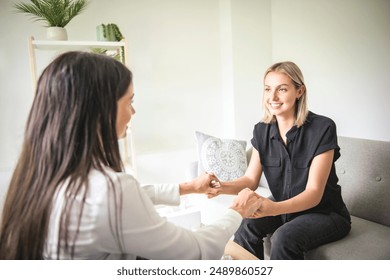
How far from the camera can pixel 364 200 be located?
1.27 meters

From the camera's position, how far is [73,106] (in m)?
0.60

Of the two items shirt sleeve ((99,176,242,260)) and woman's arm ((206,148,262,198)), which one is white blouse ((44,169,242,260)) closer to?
shirt sleeve ((99,176,242,260))

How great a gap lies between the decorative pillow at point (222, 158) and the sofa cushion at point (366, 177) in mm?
597

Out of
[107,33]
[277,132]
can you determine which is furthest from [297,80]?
[107,33]

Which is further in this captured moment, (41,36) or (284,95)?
(41,36)

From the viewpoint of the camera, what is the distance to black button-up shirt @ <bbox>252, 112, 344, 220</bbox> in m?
1.06

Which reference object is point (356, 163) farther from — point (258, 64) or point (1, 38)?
point (1, 38)

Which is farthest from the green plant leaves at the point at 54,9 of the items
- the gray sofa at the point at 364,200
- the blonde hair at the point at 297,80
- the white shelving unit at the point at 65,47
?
the gray sofa at the point at 364,200

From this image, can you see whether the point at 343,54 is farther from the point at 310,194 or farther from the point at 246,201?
the point at 246,201

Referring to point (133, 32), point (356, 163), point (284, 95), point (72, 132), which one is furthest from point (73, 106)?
point (133, 32)

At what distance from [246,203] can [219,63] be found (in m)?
1.65

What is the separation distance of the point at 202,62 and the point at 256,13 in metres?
0.51
